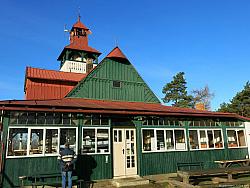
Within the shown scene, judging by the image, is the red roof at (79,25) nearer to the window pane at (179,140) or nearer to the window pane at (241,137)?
the window pane at (179,140)

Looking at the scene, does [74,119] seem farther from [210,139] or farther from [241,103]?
[241,103]

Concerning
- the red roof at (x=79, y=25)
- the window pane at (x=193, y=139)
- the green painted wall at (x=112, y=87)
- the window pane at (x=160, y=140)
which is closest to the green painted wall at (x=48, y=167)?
the window pane at (x=160, y=140)

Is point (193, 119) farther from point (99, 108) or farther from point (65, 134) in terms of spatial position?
point (65, 134)

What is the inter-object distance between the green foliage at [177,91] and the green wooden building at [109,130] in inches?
1118

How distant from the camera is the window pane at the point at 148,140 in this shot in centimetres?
1245

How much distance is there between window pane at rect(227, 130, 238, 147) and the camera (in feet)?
49.0

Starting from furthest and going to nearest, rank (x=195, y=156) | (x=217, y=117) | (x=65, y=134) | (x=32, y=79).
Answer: (x=32, y=79), (x=217, y=117), (x=195, y=156), (x=65, y=134)

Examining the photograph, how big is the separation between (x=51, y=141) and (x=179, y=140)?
23.8 feet

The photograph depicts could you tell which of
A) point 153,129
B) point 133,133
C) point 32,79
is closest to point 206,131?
point 153,129

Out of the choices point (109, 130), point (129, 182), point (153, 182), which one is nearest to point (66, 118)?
point (109, 130)

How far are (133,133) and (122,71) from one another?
17.3 ft

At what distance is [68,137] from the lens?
10742 mm

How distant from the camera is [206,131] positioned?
14.3 m

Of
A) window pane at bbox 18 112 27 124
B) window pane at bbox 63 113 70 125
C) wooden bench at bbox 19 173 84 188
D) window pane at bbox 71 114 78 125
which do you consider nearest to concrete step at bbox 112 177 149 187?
wooden bench at bbox 19 173 84 188
